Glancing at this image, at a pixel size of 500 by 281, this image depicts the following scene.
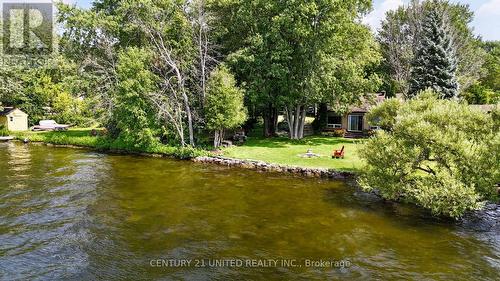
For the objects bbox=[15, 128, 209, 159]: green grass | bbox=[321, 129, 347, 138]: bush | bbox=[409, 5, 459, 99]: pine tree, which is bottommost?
bbox=[15, 128, 209, 159]: green grass

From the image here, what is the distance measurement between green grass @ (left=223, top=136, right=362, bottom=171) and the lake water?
3225 mm

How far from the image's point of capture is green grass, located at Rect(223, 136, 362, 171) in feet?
86.0

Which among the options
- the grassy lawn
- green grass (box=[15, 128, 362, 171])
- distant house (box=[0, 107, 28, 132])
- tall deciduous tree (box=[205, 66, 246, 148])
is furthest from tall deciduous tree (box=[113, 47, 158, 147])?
distant house (box=[0, 107, 28, 132])

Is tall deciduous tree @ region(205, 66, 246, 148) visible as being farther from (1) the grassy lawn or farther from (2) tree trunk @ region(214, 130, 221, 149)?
(1) the grassy lawn

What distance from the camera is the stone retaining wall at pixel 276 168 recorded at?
24047 mm

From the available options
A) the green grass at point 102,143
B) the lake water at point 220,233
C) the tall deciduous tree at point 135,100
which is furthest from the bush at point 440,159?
the tall deciduous tree at point 135,100

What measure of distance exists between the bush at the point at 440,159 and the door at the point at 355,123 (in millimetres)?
22448

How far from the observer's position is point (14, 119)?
48406mm

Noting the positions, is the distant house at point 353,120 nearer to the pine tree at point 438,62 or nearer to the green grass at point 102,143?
the pine tree at point 438,62

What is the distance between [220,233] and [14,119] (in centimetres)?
4474

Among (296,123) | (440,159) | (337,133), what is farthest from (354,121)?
(440,159)

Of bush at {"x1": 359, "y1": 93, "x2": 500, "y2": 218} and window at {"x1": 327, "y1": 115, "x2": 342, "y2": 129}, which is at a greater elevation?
window at {"x1": 327, "y1": 115, "x2": 342, "y2": 129}

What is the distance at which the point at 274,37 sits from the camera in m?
34.0

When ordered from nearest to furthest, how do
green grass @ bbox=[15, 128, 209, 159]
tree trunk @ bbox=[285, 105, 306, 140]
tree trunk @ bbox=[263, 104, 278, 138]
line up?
green grass @ bbox=[15, 128, 209, 159] → tree trunk @ bbox=[285, 105, 306, 140] → tree trunk @ bbox=[263, 104, 278, 138]
